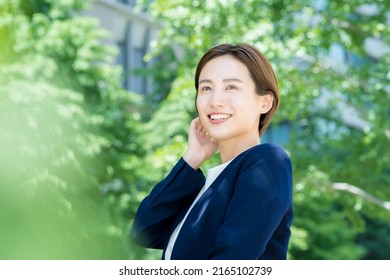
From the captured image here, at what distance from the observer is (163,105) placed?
1557cm

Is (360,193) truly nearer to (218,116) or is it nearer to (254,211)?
(218,116)

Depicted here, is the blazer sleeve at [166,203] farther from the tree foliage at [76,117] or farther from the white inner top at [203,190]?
the tree foliage at [76,117]

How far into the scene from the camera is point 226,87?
1.80 metres

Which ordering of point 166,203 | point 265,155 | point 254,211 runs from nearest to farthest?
point 254,211 < point 265,155 < point 166,203

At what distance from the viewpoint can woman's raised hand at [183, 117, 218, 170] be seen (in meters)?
1.99

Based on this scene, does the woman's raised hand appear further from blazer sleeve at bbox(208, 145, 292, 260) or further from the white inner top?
blazer sleeve at bbox(208, 145, 292, 260)

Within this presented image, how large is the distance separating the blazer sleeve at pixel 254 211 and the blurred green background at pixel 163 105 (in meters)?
5.62

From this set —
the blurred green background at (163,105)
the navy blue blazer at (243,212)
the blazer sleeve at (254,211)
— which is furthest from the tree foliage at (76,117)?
the blazer sleeve at (254,211)

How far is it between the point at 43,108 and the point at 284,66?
405 centimetres

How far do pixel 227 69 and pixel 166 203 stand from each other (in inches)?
16.3

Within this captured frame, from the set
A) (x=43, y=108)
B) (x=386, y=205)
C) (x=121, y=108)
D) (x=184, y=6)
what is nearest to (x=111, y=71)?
(x=121, y=108)

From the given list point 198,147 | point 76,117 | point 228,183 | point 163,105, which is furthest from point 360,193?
point 228,183

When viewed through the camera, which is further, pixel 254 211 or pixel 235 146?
pixel 235 146
